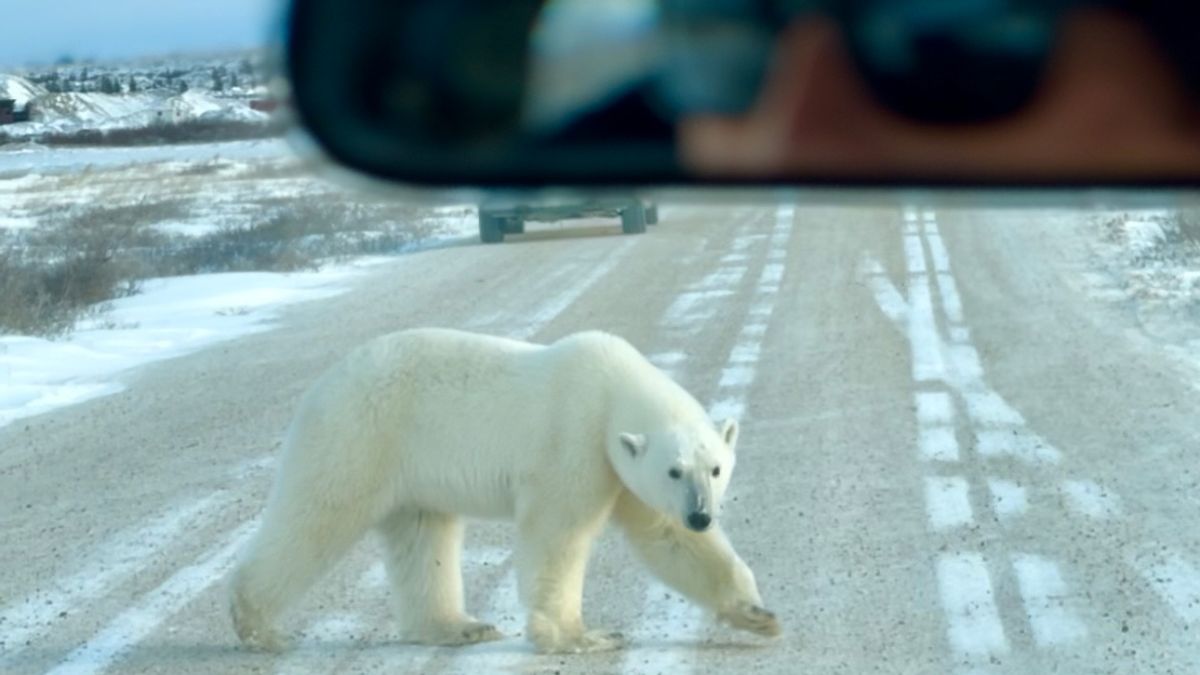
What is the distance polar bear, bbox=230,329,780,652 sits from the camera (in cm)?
634

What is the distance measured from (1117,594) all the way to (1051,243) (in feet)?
45.9

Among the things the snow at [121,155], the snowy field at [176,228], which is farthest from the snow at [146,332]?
the snow at [121,155]

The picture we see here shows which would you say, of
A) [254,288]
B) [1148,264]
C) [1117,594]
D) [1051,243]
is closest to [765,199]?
[1117,594]

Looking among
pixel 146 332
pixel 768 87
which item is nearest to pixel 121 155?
pixel 146 332

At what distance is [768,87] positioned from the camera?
76.5 inches

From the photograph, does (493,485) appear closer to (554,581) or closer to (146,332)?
(554,581)

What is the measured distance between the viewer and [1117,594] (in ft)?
21.9

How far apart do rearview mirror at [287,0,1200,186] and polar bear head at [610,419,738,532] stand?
4.10 metres

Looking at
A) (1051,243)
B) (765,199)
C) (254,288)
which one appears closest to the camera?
(765,199)

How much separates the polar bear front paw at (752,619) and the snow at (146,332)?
6.60 metres

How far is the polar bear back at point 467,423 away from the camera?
6457 millimetres

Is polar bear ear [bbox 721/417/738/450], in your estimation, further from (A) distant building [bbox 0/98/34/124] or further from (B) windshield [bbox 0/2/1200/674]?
(A) distant building [bbox 0/98/34/124]

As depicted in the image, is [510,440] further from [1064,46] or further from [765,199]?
[1064,46]

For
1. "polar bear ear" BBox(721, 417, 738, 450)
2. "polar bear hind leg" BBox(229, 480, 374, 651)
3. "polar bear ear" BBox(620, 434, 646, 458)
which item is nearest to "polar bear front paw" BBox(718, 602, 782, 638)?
"polar bear ear" BBox(620, 434, 646, 458)
